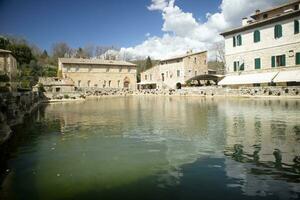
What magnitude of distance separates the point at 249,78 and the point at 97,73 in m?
40.8

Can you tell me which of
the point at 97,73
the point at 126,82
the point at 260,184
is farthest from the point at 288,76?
the point at 126,82

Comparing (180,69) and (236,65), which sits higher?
(180,69)

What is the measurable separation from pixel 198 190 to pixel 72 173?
321 cm

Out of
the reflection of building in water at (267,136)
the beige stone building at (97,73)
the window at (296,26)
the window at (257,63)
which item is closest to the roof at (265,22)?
the window at (296,26)

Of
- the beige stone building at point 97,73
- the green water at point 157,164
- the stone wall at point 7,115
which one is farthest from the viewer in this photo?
the beige stone building at point 97,73

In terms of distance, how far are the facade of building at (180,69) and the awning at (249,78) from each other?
1806cm

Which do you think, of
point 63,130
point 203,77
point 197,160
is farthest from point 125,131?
point 203,77

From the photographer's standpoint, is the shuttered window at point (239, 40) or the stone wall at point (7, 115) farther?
the shuttered window at point (239, 40)

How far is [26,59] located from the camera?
200 feet

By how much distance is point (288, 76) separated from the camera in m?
31.7

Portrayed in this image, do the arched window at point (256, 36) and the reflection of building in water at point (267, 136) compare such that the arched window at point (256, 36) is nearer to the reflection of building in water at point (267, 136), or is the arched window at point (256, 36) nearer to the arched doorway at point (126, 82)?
the reflection of building in water at point (267, 136)

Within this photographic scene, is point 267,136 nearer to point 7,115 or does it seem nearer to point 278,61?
point 7,115

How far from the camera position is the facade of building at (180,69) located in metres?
58.3

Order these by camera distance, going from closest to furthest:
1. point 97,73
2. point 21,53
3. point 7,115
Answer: point 7,115, point 21,53, point 97,73
